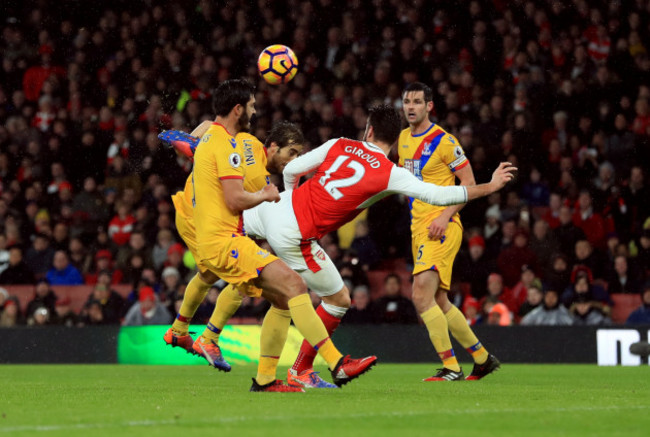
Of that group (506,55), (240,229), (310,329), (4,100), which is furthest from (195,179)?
(4,100)

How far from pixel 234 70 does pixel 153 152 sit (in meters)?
2.36

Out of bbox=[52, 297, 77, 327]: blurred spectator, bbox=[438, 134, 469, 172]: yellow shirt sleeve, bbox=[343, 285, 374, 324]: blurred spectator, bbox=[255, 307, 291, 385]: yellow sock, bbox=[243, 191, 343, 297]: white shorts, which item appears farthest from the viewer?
bbox=[52, 297, 77, 327]: blurred spectator

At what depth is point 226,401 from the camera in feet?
23.2

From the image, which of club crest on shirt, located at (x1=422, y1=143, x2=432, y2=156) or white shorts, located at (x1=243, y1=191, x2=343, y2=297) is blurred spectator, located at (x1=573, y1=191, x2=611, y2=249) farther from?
white shorts, located at (x1=243, y1=191, x2=343, y2=297)

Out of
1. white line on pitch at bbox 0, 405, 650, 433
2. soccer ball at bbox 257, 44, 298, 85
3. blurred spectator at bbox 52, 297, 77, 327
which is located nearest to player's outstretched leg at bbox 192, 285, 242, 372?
soccer ball at bbox 257, 44, 298, 85

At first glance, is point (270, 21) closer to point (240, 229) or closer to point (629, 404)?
point (240, 229)

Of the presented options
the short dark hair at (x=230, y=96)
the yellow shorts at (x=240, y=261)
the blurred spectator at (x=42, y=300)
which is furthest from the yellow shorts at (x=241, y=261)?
the blurred spectator at (x=42, y=300)

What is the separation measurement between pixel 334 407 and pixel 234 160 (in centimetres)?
190

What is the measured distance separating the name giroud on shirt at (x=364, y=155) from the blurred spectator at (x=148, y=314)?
25.2 ft

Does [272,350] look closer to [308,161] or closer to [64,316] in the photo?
[308,161]

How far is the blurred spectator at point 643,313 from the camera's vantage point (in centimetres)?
1387

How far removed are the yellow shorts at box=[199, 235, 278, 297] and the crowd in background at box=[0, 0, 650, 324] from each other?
7.40 m

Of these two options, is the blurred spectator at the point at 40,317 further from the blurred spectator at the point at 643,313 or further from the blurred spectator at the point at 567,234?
the blurred spectator at the point at 643,313

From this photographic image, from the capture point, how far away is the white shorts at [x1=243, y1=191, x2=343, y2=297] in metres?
7.88
